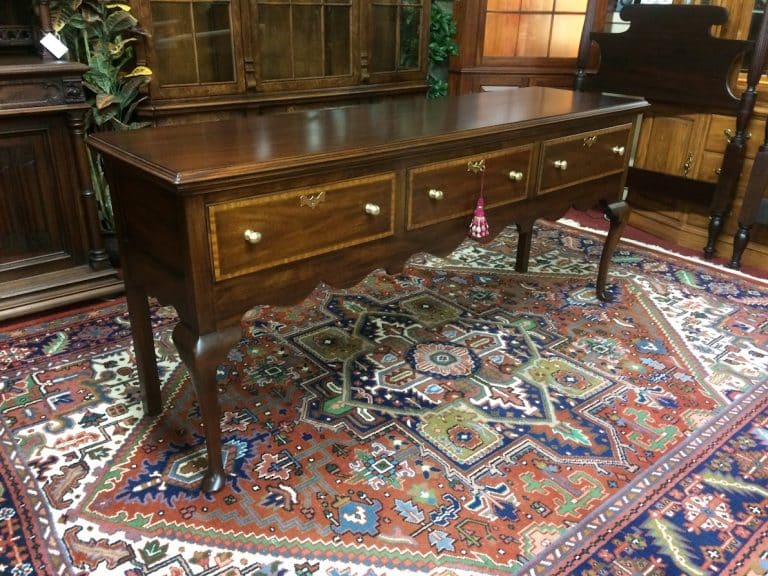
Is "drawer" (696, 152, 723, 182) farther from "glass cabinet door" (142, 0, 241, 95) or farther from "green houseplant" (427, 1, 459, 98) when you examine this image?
"glass cabinet door" (142, 0, 241, 95)

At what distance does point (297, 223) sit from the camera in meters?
1.62

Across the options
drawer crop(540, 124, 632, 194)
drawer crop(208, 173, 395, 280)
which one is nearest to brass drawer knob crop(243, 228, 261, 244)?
drawer crop(208, 173, 395, 280)

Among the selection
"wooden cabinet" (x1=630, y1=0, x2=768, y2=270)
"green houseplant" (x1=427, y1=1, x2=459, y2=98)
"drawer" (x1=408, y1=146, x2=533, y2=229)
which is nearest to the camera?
"drawer" (x1=408, y1=146, x2=533, y2=229)

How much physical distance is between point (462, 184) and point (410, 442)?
81 centimetres

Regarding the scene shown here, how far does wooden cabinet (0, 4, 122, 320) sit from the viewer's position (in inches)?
101

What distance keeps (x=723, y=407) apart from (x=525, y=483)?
2.77ft

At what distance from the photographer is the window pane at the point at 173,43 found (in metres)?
3.13

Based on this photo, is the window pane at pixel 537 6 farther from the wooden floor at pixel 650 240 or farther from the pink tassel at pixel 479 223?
the pink tassel at pixel 479 223

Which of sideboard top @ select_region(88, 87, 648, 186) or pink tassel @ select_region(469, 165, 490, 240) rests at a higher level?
sideboard top @ select_region(88, 87, 648, 186)

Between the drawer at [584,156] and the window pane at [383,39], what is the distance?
185 cm

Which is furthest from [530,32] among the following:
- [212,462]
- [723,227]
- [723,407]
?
[212,462]

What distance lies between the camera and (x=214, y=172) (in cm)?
142

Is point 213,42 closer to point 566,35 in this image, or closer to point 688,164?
point 566,35

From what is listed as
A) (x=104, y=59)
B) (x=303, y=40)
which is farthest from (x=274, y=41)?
(x=104, y=59)
